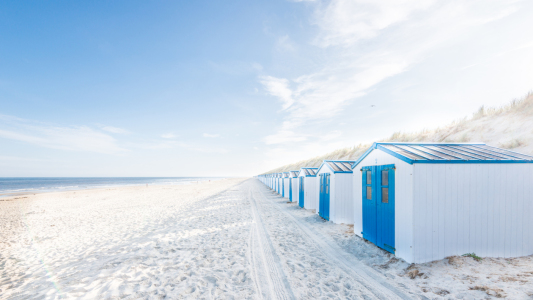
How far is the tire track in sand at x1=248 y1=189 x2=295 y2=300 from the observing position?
14.8 feet

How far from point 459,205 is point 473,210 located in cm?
39

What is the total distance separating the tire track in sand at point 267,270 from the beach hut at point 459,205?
3.02m

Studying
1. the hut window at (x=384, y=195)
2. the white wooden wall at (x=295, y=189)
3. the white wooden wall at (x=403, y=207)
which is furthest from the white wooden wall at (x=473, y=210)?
the white wooden wall at (x=295, y=189)

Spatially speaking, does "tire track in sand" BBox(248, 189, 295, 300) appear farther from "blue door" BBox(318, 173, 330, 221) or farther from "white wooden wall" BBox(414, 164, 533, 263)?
"blue door" BBox(318, 173, 330, 221)

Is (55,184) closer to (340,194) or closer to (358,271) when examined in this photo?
(340,194)

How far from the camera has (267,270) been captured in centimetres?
552

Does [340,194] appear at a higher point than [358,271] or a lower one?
higher

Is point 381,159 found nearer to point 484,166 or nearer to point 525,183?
point 484,166

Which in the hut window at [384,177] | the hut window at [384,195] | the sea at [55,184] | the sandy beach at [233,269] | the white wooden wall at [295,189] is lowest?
the sea at [55,184]

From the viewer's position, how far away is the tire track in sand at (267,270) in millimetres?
4500

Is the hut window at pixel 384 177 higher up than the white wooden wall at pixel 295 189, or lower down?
higher up


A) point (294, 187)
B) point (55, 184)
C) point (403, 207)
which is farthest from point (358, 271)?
point (55, 184)

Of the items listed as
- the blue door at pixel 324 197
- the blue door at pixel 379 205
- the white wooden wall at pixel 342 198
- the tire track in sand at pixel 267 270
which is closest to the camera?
the tire track in sand at pixel 267 270

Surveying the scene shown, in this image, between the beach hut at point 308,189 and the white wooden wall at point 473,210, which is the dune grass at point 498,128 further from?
the beach hut at point 308,189
